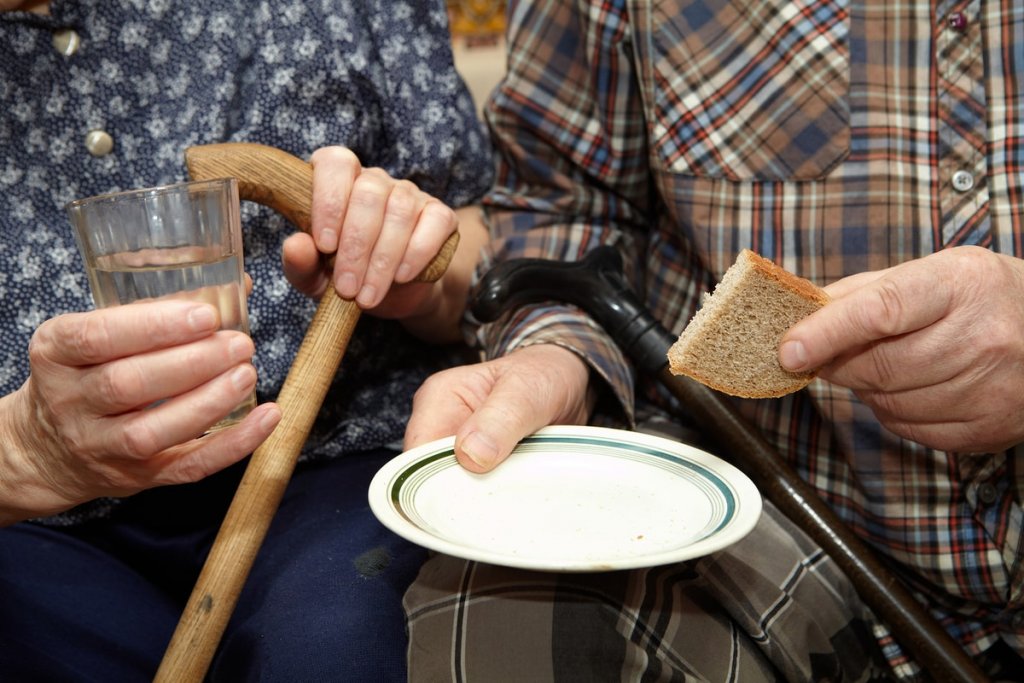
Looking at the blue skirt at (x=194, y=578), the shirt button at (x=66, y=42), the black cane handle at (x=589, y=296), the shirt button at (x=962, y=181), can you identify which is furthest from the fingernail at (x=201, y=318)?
the shirt button at (x=962, y=181)

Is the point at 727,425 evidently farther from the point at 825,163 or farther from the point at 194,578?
the point at 194,578

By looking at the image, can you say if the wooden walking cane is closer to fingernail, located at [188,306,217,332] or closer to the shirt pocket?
fingernail, located at [188,306,217,332]

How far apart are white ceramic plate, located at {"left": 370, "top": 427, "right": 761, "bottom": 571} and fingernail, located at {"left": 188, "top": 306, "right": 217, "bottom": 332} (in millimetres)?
168

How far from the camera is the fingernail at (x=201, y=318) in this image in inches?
24.2

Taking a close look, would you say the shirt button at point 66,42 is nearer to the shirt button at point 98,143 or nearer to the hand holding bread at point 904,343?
the shirt button at point 98,143

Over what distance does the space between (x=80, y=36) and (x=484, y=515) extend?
71 cm

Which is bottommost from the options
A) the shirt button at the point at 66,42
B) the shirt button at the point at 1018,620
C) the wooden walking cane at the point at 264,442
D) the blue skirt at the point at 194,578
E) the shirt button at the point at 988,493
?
the shirt button at the point at 1018,620

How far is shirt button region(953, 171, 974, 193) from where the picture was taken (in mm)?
879

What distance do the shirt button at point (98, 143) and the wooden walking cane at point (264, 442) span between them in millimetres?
208

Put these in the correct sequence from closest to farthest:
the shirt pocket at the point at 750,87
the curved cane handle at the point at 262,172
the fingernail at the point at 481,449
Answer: the fingernail at the point at 481,449 → the curved cane handle at the point at 262,172 → the shirt pocket at the point at 750,87

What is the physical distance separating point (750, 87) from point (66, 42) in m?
0.75

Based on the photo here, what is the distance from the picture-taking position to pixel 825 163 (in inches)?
37.2

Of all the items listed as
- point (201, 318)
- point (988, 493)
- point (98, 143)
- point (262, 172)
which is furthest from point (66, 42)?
point (988, 493)

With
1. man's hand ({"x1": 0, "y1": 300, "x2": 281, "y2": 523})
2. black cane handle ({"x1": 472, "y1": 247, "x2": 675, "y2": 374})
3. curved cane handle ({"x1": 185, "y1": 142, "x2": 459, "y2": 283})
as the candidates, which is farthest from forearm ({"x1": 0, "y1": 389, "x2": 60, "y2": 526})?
black cane handle ({"x1": 472, "y1": 247, "x2": 675, "y2": 374})
